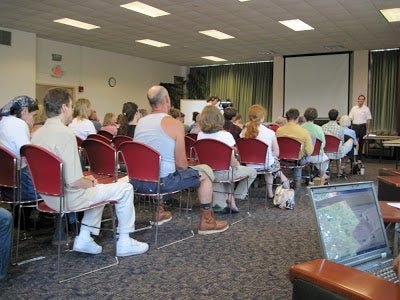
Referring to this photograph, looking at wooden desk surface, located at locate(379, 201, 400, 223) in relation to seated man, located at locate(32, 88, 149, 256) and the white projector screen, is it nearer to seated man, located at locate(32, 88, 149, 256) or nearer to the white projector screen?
seated man, located at locate(32, 88, 149, 256)

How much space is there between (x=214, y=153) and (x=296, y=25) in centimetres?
579

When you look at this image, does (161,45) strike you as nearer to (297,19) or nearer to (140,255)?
(297,19)

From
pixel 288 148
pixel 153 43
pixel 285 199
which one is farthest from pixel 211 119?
pixel 153 43

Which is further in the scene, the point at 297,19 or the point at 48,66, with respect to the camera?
the point at 48,66

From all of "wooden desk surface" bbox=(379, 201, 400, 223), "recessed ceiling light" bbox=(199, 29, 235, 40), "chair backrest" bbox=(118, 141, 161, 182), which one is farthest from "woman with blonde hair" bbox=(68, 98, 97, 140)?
"recessed ceiling light" bbox=(199, 29, 235, 40)

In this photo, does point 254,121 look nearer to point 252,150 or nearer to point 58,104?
point 252,150

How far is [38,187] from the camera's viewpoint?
2.59 m

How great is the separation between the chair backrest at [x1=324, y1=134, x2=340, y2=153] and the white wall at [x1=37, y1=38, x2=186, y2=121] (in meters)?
7.62

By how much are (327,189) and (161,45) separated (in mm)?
10204

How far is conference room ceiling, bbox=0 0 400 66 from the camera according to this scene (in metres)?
7.17

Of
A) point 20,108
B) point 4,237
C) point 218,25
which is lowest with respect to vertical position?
point 4,237

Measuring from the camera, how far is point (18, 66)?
9.58 metres

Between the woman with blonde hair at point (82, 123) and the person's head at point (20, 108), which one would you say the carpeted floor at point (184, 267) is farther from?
the woman with blonde hair at point (82, 123)

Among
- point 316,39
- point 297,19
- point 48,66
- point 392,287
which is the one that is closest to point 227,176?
A: point 392,287
